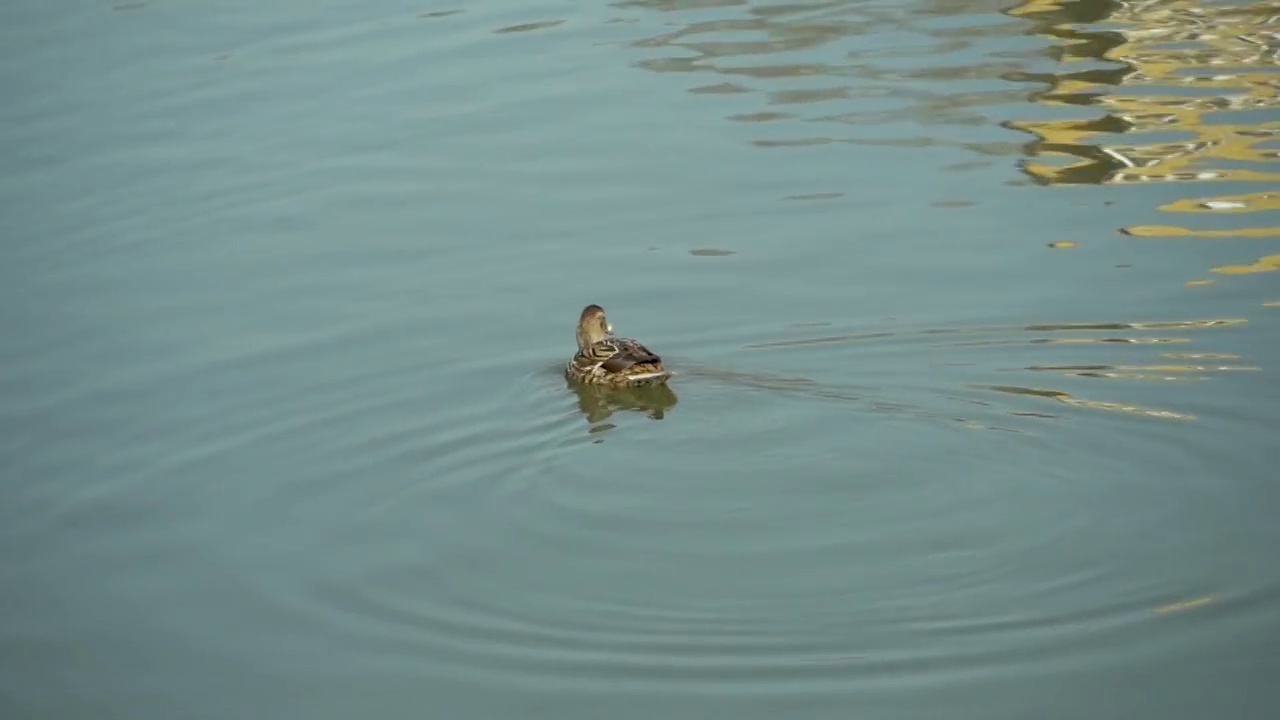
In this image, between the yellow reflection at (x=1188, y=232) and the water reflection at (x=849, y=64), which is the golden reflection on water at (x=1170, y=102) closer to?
the yellow reflection at (x=1188, y=232)

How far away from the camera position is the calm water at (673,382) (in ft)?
25.3

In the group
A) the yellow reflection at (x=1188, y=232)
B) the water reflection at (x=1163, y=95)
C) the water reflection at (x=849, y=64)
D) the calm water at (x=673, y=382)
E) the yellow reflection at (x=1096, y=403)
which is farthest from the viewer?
the water reflection at (x=849, y=64)

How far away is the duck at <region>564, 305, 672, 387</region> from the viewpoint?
10539 mm

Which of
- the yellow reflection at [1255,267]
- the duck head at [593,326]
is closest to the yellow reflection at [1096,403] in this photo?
the yellow reflection at [1255,267]

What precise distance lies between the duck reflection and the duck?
0.05 meters

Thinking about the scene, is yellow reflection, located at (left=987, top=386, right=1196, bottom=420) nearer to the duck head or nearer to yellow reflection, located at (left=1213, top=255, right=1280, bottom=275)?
yellow reflection, located at (left=1213, top=255, right=1280, bottom=275)

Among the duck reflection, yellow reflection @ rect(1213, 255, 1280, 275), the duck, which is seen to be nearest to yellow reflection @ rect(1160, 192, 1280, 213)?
yellow reflection @ rect(1213, 255, 1280, 275)

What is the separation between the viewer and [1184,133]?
14258 millimetres

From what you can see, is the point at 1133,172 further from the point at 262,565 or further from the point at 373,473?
the point at 262,565

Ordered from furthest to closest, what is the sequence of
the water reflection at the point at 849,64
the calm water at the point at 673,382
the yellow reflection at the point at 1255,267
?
the water reflection at the point at 849,64 → the yellow reflection at the point at 1255,267 → the calm water at the point at 673,382

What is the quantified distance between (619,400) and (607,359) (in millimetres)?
275

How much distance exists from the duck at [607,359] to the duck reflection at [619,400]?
0.05m

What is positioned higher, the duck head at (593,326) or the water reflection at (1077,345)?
the duck head at (593,326)

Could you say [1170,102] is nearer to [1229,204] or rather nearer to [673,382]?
[1229,204]
